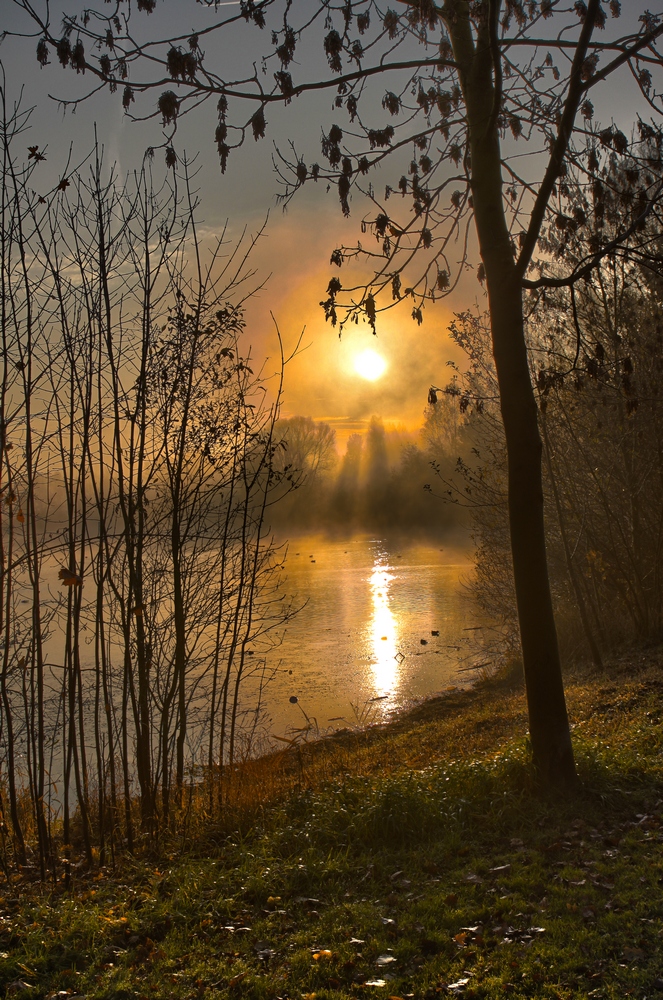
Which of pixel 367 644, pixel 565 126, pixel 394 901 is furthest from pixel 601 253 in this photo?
pixel 367 644

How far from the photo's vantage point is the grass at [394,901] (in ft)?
11.1

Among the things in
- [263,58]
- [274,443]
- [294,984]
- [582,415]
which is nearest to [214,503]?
[274,443]

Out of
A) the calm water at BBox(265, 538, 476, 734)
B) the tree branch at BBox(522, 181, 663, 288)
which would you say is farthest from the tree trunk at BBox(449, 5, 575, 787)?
the calm water at BBox(265, 538, 476, 734)

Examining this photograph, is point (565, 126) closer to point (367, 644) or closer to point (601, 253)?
point (601, 253)

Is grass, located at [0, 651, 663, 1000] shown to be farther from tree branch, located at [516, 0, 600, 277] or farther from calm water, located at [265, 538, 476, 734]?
calm water, located at [265, 538, 476, 734]

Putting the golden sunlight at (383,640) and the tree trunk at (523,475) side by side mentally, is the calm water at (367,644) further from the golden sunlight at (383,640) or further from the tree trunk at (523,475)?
the tree trunk at (523,475)

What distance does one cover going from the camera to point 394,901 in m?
4.15

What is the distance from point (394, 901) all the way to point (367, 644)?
1370 centimetres

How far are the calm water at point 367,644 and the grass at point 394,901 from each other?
737 centimetres

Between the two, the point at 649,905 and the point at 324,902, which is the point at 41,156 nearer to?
the point at 324,902

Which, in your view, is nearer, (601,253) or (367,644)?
(601,253)

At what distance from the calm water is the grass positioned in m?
7.37

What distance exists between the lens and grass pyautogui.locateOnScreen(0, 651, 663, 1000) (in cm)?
338

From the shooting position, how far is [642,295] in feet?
35.0
